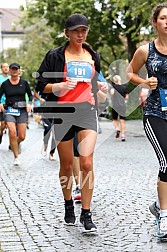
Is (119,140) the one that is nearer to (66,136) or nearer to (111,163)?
(111,163)

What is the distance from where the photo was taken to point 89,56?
5.66 meters

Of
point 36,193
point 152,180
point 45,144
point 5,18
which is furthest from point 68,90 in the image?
point 5,18

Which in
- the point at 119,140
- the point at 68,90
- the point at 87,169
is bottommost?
the point at 119,140

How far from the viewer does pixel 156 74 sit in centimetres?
505

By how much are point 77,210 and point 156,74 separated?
200 cm

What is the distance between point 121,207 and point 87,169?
120cm

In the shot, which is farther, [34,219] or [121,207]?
[121,207]

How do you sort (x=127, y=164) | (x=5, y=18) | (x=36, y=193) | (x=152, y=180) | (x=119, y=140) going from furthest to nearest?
(x=5, y=18)
(x=119, y=140)
(x=127, y=164)
(x=152, y=180)
(x=36, y=193)

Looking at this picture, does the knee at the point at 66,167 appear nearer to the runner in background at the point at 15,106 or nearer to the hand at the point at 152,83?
the hand at the point at 152,83

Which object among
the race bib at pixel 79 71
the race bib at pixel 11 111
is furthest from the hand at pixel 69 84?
the race bib at pixel 11 111

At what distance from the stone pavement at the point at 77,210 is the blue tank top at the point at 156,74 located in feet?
3.44

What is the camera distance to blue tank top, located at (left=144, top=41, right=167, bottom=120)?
Result: 16.5 ft

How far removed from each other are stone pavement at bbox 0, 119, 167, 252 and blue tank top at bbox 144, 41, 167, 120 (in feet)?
3.44

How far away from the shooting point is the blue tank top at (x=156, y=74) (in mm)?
5023
